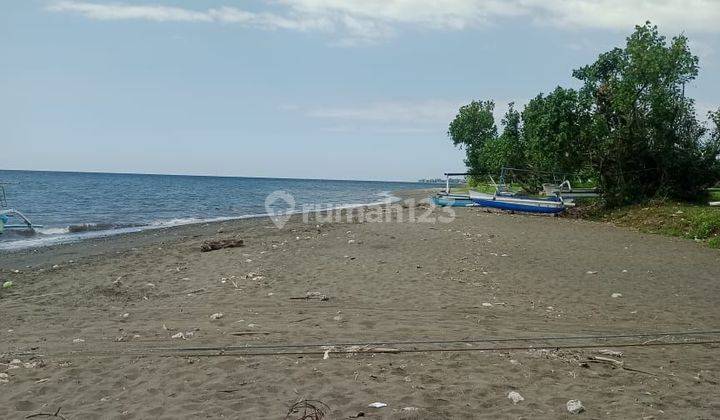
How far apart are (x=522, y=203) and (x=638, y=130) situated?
5.83 m

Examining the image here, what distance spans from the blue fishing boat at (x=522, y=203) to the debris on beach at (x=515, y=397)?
20.1 metres

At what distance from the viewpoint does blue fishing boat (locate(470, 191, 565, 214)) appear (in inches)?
920

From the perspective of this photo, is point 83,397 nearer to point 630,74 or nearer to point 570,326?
point 570,326

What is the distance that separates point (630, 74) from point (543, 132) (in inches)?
168

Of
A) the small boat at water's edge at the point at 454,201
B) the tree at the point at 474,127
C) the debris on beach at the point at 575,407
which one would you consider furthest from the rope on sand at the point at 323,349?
the tree at the point at 474,127

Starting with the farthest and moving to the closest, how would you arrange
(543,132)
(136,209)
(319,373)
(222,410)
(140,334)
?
(136,209) → (543,132) → (140,334) → (319,373) → (222,410)

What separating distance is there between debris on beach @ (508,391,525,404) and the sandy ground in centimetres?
6

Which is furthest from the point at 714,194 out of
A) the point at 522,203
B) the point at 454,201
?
the point at 454,201

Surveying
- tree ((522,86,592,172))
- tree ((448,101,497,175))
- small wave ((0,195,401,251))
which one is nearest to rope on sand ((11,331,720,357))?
small wave ((0,195,401,251))

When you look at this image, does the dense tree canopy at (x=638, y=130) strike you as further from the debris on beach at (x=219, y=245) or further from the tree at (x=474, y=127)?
the tree at (x=474, y=127)

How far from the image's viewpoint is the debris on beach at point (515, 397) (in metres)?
4.51

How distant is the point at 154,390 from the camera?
4848 millimetres

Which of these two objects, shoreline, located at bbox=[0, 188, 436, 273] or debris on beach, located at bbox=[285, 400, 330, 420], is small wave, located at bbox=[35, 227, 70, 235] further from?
debris on beach, located at bbox=[285, 400, 330, 420]

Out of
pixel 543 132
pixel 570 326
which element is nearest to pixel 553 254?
pixel 570 326
